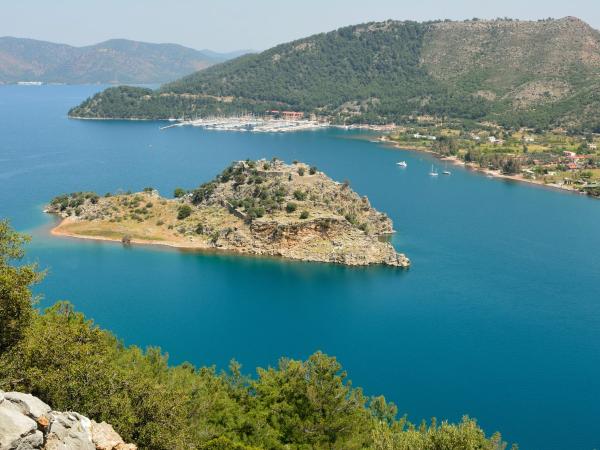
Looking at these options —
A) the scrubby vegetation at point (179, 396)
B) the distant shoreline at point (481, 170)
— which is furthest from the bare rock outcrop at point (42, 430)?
the distant shoreline at point (481, 170)

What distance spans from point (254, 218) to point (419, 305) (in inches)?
1074

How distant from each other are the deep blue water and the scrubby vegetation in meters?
15.3

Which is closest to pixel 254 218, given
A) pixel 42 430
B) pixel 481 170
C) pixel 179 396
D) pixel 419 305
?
pixel 419 305

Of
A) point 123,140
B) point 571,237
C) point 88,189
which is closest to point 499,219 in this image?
point 571,237

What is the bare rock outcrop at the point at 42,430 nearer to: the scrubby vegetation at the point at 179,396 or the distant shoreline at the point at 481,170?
the scrubby vegetation at the point at 179,396

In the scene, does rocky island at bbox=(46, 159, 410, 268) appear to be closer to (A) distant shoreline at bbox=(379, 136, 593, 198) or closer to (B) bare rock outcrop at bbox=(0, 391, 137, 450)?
(B) bare rock outcrop at bbox=(0, 391, 137, 450)

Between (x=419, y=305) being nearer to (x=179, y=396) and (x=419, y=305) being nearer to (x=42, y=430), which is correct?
(x=179, y=396)

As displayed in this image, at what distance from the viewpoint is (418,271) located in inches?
2938

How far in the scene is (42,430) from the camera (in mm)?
17641

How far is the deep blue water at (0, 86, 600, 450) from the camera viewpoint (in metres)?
47.5

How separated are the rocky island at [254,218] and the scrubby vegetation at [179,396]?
42721 mm

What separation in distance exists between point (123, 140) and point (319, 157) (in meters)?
63.7

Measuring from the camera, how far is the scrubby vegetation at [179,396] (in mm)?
22469

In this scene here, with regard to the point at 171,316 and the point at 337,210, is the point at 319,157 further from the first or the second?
the point at 171,316
